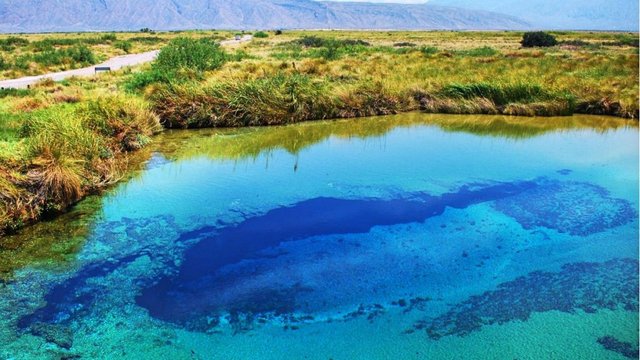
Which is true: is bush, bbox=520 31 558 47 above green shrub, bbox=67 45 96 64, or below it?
above

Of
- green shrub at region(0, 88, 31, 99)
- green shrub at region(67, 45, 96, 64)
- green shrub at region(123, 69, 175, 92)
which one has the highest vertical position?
green shrub at region(67, 45, 96, 64)

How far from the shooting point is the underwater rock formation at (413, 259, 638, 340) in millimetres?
5562

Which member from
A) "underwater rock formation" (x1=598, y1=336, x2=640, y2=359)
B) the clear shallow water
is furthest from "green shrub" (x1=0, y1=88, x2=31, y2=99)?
"underwater rock formation" (x1=598, y1=336, x2=640, y2=359)

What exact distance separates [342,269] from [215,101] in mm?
9749

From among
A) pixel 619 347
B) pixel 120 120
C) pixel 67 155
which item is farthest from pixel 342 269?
pixel 120 120

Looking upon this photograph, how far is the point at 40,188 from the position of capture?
26.4 feet

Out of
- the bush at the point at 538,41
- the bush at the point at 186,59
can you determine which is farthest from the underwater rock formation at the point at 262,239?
the bush at the point at 538,41

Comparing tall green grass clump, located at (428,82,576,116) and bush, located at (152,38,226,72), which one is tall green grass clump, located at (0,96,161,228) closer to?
bush, located at (152,38,226,72)

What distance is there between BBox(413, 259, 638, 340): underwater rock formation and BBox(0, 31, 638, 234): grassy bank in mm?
6245

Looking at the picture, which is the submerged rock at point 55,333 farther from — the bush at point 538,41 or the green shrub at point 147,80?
the bush at point 538,41

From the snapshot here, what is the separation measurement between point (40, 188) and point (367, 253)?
5.10m

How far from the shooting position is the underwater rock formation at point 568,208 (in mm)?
8211

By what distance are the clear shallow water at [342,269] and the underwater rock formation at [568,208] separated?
4 centimetres

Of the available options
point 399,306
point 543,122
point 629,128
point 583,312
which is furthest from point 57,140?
point 629,128
